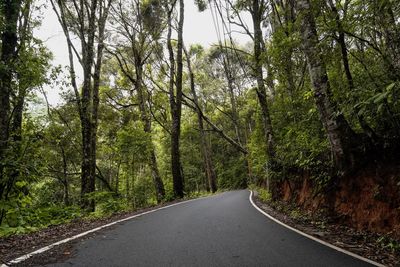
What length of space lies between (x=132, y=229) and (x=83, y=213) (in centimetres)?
592

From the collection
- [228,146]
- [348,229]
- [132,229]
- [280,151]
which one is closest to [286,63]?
[280,151]

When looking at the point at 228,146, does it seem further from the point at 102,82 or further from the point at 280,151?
the point at 280,151

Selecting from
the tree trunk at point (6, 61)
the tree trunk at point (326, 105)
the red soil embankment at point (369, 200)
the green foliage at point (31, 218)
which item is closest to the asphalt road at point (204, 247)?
the red soil embankment at point (369, 200)

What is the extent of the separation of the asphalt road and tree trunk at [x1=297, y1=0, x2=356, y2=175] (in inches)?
87.9

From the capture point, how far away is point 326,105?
852 centimetres

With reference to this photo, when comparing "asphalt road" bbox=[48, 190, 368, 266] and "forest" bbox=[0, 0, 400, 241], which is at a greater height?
"forest" bbox=[0, 0, 400, 241]

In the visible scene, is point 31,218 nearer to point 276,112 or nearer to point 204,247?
point 204,247

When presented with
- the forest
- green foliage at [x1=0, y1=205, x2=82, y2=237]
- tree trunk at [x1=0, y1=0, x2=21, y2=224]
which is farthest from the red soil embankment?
tree trunk at [x1=0, y1=0, x2=21, y2=224]

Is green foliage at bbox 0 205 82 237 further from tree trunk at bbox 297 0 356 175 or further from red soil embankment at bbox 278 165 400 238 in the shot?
tree trunk at bbox 297 0 356 175

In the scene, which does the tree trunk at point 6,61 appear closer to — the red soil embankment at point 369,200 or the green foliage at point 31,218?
the green foliage at point 31,218

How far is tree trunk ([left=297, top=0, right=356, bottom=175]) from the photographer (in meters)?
8.12

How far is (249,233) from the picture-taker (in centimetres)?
711

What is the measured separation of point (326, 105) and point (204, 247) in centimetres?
481

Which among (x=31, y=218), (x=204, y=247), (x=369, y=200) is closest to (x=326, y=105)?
(x=369, y=200)
